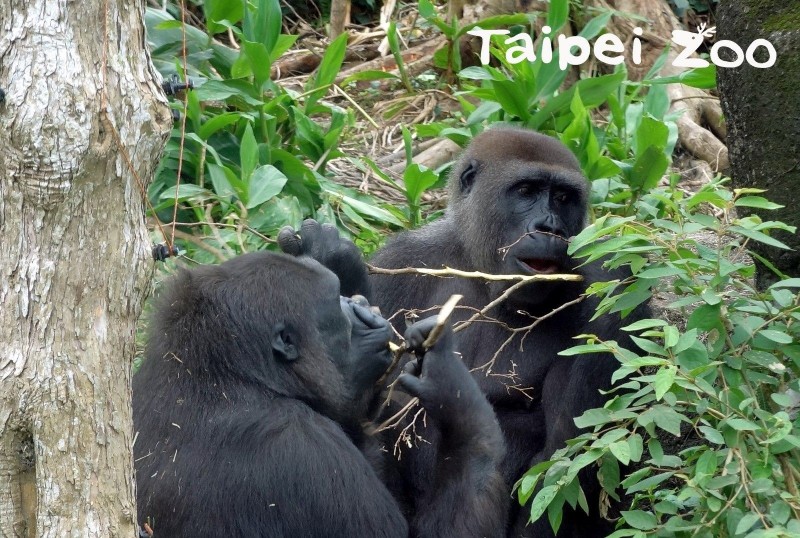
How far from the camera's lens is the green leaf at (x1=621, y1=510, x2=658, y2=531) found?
358 cm

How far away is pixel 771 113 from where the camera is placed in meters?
4.79

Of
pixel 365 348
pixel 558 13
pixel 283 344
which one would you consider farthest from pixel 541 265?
pixel 558 13

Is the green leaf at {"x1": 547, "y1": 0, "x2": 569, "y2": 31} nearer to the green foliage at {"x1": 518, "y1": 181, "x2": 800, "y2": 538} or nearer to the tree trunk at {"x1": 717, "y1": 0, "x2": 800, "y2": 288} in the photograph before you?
the tree trunk at {"x1": 717, "y1": 0, "x2": 800, "y2": 288}

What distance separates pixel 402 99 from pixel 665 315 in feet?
16.4

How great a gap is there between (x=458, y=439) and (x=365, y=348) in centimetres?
53

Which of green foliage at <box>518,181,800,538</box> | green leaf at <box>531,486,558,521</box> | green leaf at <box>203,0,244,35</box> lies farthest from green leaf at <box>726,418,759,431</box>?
green leaf at <box>203,0,244,35</box>

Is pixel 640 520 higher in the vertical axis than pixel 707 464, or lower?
lower

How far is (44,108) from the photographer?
3.10 metres

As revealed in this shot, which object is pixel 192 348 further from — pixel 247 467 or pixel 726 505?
pixel 726 505

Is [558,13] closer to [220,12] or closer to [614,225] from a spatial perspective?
[220,12]

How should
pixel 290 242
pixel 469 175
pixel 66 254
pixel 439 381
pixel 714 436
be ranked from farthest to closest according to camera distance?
pixel 469 175 → pixel 290 242 → pixel 439 381 → pixel 714 436 → pixel 66 254

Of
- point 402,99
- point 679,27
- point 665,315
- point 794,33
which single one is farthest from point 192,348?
point 679,27

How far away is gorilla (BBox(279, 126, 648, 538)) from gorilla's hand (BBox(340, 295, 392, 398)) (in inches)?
25.0

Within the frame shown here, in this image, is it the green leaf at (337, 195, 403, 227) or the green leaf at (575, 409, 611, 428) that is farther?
the green leaf at (337, 195, 403, 227)
